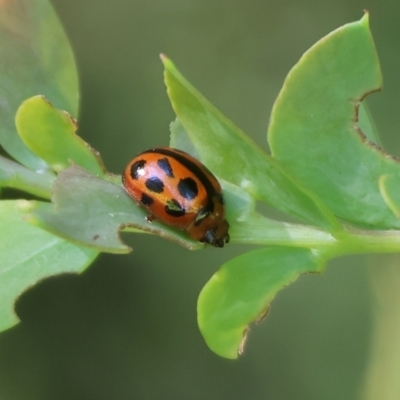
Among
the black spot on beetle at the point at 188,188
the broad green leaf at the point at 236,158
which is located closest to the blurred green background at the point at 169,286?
the black spot on beetle at the point at 188,188

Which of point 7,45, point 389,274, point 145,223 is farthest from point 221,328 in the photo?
point 389,274

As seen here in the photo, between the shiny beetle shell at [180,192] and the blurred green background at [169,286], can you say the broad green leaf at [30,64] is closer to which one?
the shiny beetle shell at [180,192]

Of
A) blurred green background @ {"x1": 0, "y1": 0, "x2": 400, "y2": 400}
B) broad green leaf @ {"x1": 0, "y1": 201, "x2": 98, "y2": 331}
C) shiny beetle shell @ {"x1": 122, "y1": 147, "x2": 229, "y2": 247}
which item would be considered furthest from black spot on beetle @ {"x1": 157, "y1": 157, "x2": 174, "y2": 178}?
blurred green background @ {"x1": 0, "y1": 0, "x2": 400, "y2": 400}

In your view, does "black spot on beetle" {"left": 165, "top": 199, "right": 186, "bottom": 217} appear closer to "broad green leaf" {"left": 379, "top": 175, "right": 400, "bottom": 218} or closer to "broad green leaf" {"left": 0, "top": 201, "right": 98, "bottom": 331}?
"broad green leaf" {"left": 0, "top": 201, "right": 98, "bottom": 331}

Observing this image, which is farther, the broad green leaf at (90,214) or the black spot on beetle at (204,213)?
the black spot on beetle at (204,213)

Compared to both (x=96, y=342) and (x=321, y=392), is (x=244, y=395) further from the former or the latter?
(x=96, y=342)
